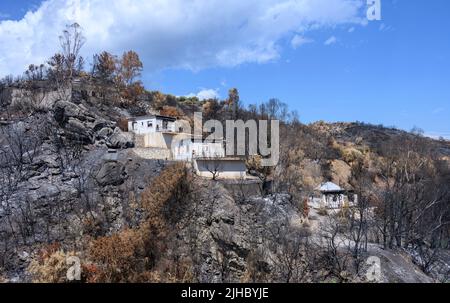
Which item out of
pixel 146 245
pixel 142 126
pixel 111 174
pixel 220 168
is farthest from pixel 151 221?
pixel 142 126

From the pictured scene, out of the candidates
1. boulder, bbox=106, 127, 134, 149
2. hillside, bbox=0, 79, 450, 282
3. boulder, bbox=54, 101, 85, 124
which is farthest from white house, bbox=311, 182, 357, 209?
boulder, bbox=54, 101, 85, 124

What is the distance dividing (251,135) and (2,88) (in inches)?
1308

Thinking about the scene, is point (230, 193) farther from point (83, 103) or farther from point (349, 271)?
point (83, 103)

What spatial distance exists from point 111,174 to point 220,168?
951 centimetres

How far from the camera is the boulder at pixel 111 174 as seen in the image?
1314 inches

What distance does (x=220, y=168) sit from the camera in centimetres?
3547

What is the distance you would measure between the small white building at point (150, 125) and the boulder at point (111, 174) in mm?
7176

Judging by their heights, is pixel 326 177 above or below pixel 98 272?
above

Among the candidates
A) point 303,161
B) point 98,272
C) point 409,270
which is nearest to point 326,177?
point 303,161

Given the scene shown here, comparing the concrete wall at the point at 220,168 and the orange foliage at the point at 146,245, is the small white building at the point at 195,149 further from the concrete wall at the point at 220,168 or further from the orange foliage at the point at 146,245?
the orange foliage at the point at 146,245

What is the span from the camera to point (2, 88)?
51594 millimetres

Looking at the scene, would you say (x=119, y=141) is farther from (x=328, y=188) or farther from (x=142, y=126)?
(x=328, y=188)

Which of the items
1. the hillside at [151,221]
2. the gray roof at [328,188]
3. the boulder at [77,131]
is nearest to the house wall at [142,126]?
the hillside at [151,221]
